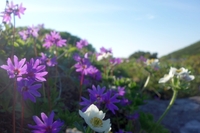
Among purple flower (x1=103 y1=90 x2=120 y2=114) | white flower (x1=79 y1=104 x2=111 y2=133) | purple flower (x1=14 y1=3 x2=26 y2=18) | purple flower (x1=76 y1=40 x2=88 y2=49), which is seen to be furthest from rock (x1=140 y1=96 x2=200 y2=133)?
white flower (x1=79 y1=104 x2=111 y2=133)

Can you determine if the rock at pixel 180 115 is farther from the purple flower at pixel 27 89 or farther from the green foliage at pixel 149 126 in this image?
the purple flower at pixel 27 89

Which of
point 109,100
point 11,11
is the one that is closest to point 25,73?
point 109,100

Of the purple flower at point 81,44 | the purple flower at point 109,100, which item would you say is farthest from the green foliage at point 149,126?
the purple flower at point 81,44

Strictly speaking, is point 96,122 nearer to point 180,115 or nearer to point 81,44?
point 180,115

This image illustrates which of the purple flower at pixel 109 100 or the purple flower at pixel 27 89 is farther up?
the purple flower at pixel 27 89

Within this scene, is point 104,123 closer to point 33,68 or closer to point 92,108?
point 92,108
